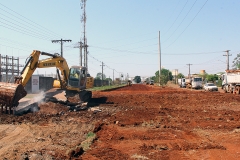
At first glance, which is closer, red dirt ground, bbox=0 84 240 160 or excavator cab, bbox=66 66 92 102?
red dirt ground, bbox=0 84 240 160

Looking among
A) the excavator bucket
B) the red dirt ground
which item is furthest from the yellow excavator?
the red dirt ground

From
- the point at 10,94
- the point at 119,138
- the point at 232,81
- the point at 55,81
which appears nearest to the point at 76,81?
the point at 55,81

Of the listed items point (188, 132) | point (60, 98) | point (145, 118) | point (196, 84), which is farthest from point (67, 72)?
point (196, 84)

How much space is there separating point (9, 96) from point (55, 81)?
20.7 feet

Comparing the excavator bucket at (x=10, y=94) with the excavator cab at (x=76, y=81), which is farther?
the excavator cab at (x=76, y=81)

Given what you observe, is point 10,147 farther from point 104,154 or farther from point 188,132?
point 188,132

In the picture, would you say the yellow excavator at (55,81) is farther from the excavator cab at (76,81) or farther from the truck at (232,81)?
the truck at (232,81)

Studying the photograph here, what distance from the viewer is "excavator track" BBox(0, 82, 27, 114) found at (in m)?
14.7

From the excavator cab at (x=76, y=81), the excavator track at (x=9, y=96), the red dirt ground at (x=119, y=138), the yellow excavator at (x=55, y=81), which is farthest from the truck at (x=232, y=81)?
the excavator track at (x=9, y=96)

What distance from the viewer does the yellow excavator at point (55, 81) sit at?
48.6 ft

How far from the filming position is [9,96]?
14727mm

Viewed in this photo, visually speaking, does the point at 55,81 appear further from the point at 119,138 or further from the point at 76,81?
the point at 119,138

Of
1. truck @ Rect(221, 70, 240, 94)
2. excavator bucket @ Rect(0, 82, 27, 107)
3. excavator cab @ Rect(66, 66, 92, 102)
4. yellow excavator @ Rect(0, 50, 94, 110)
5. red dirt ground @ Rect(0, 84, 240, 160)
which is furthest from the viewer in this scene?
truck @ Rect(221, 70, 240, 94)

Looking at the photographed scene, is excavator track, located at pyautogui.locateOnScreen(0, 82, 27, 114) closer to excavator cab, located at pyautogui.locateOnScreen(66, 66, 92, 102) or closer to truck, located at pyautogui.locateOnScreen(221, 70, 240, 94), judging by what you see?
excavator cab, located at pyautogui.locateOnScreen(66, 66, 92, 102)
